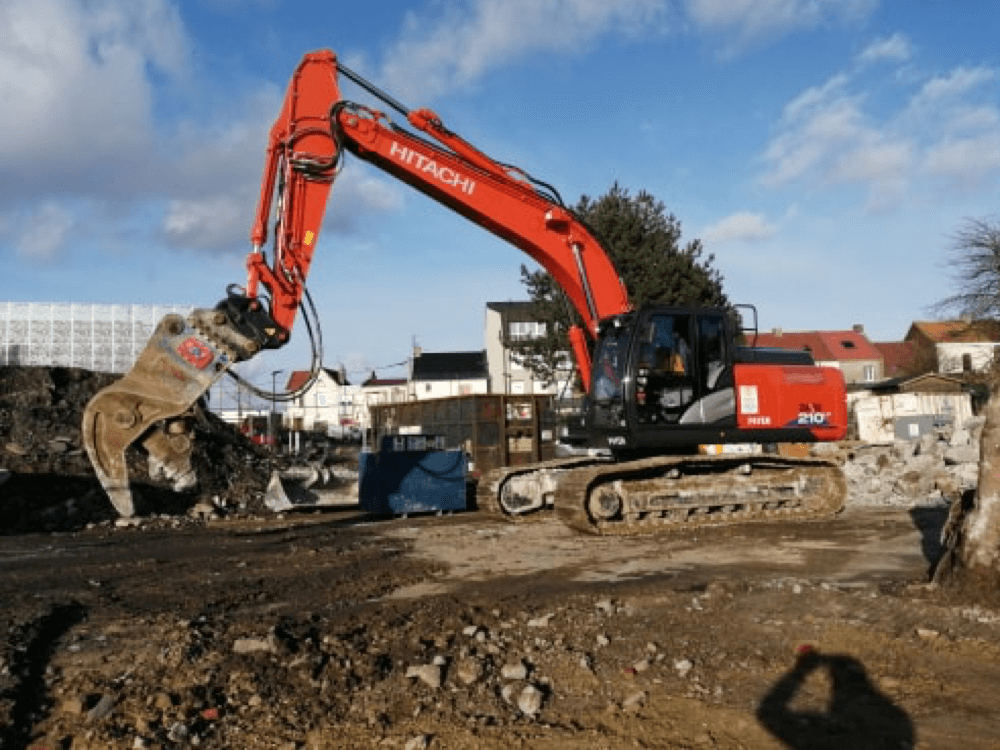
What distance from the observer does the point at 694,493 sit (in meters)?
11.2

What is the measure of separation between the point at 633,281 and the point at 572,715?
74.2 feet

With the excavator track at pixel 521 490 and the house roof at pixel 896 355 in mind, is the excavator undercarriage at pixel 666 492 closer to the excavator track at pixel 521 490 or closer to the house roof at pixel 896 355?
the excavator track at pixel 521 490

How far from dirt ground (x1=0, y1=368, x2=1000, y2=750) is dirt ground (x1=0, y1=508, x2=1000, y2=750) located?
0.02m

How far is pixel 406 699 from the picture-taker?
172 inches

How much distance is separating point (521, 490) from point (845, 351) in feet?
209

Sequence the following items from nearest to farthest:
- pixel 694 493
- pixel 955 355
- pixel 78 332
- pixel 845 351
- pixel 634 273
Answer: pixel 694 493, pixel 634 273, pixel 78 332, pixel 955 355, pixel 845 351

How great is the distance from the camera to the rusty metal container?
801 inches

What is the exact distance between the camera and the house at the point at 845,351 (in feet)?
224

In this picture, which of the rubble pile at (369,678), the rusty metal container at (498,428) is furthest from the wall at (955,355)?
the rubble pile at (369,678)

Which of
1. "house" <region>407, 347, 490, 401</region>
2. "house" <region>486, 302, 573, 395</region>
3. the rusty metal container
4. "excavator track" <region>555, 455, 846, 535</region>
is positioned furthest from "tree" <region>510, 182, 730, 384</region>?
"house" <region>407, 347, 490, 401</region>

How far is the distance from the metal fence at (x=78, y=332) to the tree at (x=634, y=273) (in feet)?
75.8

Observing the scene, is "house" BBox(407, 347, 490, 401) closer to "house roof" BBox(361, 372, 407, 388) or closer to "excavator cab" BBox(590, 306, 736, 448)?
"house roof" BBox(361, 372, 407, 388)

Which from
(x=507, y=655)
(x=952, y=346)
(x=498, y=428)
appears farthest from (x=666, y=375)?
(x=952, y=346)

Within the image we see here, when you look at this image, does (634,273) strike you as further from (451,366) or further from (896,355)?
(896,355)
